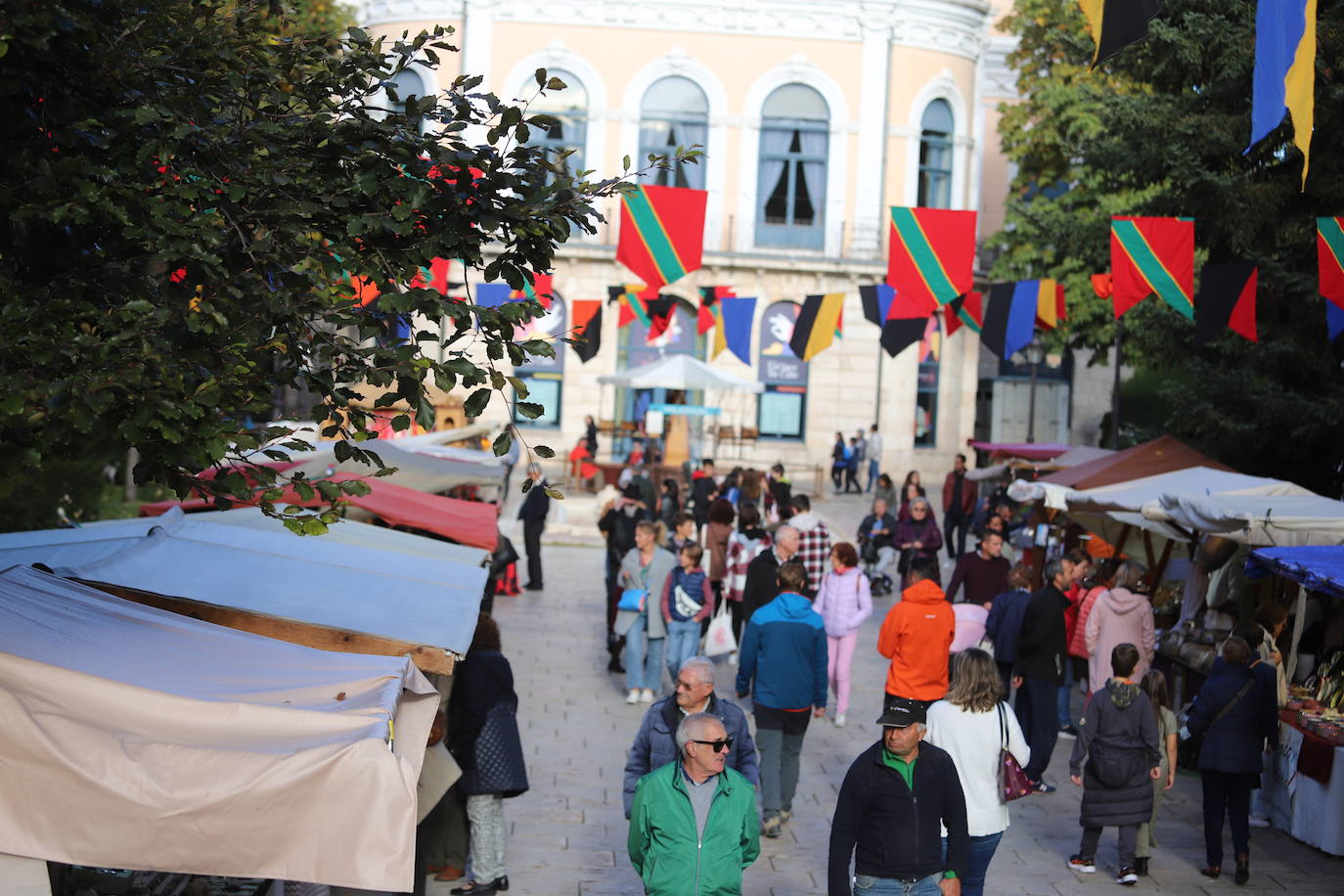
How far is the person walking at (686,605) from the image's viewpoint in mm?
12844

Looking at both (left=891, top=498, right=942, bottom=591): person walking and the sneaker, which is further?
(left=891, top=498, right=942, bottom=591): person walking

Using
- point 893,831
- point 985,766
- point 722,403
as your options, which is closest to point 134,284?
point 893,831

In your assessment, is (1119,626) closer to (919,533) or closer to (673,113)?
(919,533)

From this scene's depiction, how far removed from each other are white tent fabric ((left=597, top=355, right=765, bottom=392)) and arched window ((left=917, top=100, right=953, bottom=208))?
534 inches

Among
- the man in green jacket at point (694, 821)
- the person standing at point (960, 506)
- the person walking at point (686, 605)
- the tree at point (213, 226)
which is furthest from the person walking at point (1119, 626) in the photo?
the person standing at point (960, 506)

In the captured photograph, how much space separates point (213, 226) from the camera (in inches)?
211

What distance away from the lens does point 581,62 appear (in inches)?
1551

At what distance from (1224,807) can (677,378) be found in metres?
19.7

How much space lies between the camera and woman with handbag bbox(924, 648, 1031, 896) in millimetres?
7535

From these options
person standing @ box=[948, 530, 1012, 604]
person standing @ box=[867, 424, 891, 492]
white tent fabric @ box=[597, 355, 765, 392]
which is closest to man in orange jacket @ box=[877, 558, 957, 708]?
person standing @ box=[948, 530, 1012, 604]

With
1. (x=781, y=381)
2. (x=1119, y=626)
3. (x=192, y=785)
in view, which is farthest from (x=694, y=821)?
(x=781, y=381)

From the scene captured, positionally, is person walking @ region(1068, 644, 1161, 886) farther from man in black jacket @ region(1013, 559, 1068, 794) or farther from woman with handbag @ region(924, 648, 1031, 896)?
man in black jacket @ region(1013, 559, 1068, 794)

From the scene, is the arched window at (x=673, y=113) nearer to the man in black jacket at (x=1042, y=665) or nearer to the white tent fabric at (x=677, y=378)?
the white tent fabric at (x=677, y=378)

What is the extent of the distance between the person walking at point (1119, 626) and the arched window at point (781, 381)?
27613 mm
